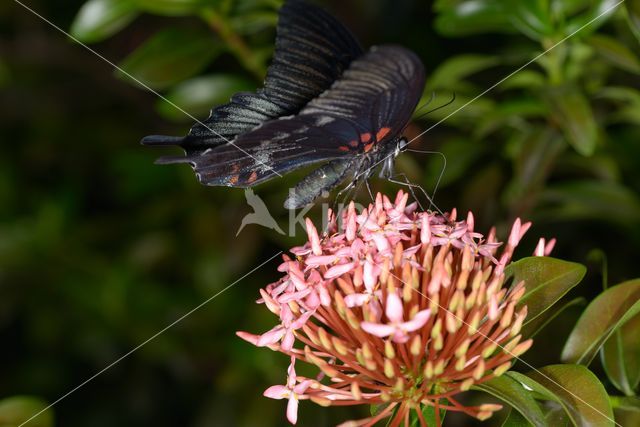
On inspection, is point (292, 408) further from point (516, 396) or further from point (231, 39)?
point (231, 39)

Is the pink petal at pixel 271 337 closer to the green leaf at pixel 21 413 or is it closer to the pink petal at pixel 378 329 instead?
the pink petal at pixel 378 329

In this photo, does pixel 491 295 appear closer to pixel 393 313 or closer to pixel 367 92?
pixel 393 313

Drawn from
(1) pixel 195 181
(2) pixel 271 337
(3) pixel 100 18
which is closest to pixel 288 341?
(2) pixel 271 337

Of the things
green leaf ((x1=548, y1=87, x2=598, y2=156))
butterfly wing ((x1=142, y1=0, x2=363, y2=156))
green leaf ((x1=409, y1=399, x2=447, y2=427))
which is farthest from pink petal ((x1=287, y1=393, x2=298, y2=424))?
green leaf ((x1=548, y1=87, x2=598, y2=156))

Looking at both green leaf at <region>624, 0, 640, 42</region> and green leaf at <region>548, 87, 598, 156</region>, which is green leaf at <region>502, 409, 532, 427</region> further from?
green leaf at <region>624, 0, 640, 42</region>

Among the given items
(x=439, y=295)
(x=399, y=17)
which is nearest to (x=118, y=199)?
(x=399, y=17)

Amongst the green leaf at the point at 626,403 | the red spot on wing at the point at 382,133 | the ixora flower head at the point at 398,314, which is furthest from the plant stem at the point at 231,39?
the green leaf at the point at 626,403

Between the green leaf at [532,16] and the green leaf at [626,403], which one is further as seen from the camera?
the green leaf at [532,16]
